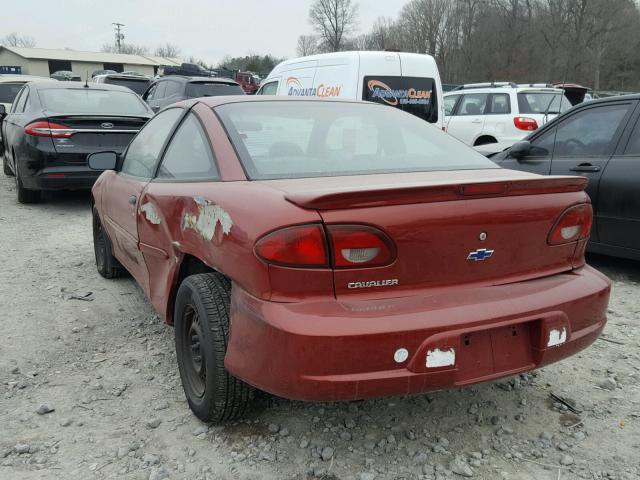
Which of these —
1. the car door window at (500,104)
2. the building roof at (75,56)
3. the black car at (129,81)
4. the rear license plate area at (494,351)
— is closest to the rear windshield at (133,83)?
the black car at (129,81)

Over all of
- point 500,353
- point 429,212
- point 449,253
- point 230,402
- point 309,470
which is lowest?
point 309,470

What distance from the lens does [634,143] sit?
4492mm

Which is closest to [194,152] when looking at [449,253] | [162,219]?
[162,219]

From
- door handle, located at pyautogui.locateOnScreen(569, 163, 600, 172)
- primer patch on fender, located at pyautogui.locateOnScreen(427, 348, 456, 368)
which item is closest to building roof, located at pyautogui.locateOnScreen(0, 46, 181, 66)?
door handle, located at pyautogui.locateOnScreen(569, 163, 600, 172)

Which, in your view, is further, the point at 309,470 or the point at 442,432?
the point at 442,432

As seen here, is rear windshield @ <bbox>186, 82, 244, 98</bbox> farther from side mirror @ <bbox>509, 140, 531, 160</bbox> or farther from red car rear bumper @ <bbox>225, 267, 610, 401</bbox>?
red car rear bumper @ <bbox>225, 267, 610, 401</bbox>

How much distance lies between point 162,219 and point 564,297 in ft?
6.27

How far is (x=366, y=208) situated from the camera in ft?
6.66

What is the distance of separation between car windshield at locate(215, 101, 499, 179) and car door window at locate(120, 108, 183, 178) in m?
0.63

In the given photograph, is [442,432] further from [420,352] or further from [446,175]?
[446,175]

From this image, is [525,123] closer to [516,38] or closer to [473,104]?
[473,104]

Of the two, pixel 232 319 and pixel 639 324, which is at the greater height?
pixel 232 319

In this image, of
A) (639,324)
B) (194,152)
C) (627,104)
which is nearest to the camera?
(194,152)

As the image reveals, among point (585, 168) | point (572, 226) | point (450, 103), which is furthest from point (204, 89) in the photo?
point (572, 226)
